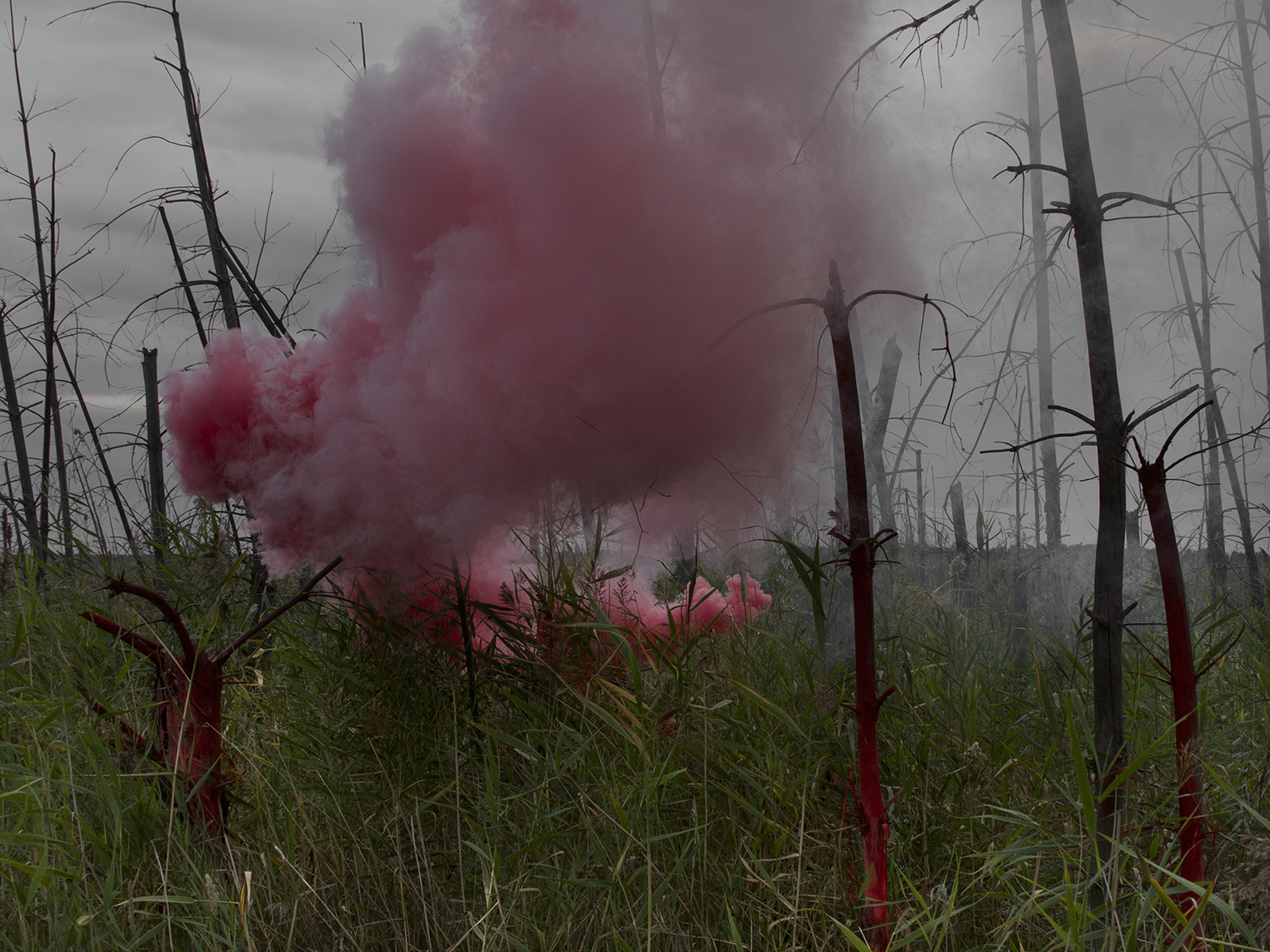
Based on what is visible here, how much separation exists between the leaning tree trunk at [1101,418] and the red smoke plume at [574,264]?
0.44 metres

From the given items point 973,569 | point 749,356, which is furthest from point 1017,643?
point 749,356

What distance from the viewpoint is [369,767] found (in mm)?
2721

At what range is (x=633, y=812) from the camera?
2098mm

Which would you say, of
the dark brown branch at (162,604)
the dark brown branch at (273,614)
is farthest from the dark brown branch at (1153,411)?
the dark brown branch at (162,604)

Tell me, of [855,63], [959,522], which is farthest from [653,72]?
[959,522]

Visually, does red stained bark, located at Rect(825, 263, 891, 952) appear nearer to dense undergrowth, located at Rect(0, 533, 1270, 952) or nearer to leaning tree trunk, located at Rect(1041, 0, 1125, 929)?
dense undergrowth, located at Rect(0, 533, 1270, 952)

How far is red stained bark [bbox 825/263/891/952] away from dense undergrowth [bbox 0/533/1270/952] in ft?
0.30

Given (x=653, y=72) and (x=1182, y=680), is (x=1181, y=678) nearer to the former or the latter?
(x=1182, y=680)

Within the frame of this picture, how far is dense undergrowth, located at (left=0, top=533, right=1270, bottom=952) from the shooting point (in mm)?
2023

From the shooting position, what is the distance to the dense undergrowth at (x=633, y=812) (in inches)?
79.7

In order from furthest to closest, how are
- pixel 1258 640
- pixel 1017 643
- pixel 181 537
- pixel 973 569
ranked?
pixel 973 569 → pixel 181 537 → pixel 1017 643 → pixel 1258 640

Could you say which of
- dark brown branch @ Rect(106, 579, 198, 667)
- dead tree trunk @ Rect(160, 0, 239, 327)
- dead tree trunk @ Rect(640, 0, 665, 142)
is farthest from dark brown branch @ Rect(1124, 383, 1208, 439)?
dead tree trunk @ Rect(160, 0, 239, 327)

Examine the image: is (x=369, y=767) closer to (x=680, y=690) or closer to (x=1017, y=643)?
(x=680, y=690)

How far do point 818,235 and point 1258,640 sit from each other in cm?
214
